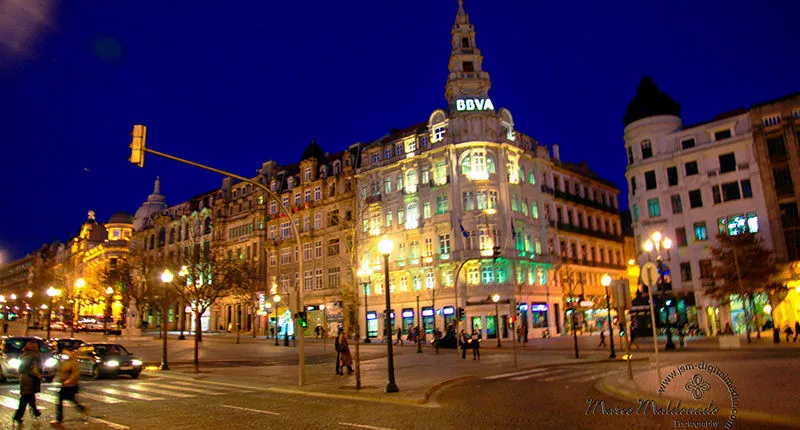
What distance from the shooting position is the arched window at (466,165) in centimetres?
5428

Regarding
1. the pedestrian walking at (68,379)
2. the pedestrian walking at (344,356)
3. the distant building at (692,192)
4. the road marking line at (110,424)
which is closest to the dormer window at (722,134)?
the distant building at (692,192)

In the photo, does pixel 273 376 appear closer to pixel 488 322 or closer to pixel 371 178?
pixel 488 322

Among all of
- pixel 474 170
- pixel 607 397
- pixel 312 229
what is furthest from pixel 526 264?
pixel 607 397

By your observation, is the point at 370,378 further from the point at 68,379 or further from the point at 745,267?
the point at 745,267

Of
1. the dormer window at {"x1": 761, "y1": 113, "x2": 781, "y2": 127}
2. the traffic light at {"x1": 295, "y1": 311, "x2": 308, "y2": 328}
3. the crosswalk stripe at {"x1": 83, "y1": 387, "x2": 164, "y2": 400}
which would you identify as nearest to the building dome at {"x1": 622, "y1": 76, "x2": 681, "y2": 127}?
the dormer window at {"x1": 761, "y1": 113, "x2": 781, "y2": 127}

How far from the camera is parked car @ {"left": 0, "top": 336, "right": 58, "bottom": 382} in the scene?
20781 millimetres

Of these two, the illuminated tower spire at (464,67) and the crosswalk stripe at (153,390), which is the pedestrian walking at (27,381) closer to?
the crosswalk stripe at (153,390)

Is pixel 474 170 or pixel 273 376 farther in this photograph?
pixel 474 170

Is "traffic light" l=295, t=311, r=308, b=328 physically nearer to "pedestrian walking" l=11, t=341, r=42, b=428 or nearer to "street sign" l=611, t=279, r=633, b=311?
"pedestrian walking" l=11, t=341, r=42, b=428

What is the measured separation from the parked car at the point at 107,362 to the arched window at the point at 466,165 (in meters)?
37.2

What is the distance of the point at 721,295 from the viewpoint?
4116cm

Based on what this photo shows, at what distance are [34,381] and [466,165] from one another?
46.2 meters

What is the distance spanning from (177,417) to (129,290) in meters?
54.8

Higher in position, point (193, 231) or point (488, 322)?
point (193, 231)
